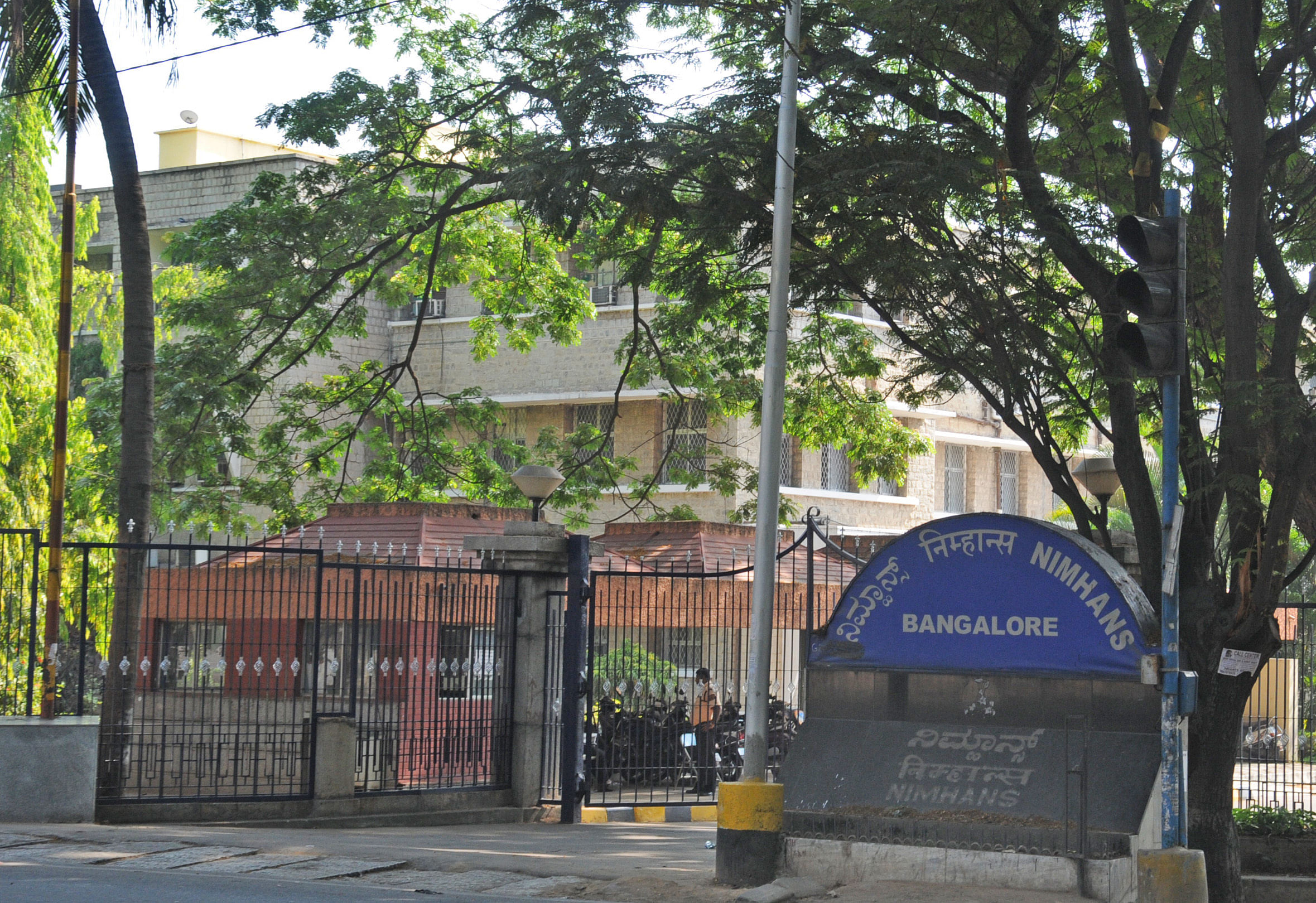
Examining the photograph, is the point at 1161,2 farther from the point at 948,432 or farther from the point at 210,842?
the point at 948,432

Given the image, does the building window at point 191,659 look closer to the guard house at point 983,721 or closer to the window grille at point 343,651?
the window grille at point 343,651

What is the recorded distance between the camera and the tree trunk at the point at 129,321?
1320cm

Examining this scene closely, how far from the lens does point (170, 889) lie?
8.77 metres

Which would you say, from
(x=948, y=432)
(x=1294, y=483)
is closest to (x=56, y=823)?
(x=1294, y=483)

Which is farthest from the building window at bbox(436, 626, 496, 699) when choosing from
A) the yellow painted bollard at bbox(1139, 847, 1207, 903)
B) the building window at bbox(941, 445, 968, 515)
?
the building window at bbox(941, 445, 968, 515)

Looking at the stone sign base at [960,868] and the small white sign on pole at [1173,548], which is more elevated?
the small white sign on pole at [1173,548]

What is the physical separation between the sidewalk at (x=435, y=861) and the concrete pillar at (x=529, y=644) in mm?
1481

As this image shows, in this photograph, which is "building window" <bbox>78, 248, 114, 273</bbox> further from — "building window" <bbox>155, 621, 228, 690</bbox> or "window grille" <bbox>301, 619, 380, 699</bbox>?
"building window" <bbox>155, 621, 228, 690</bbox>

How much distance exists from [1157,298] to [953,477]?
25.3m

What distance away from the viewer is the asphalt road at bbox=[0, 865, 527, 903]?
8.37 metres

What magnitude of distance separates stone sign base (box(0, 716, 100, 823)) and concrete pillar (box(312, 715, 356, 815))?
6.72 ft

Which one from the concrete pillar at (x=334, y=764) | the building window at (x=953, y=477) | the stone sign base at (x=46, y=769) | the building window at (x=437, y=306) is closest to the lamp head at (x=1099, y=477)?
the concrete pillar at (x=334, y=764)

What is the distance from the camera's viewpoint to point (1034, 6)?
455 inches

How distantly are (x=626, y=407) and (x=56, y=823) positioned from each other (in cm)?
1860
